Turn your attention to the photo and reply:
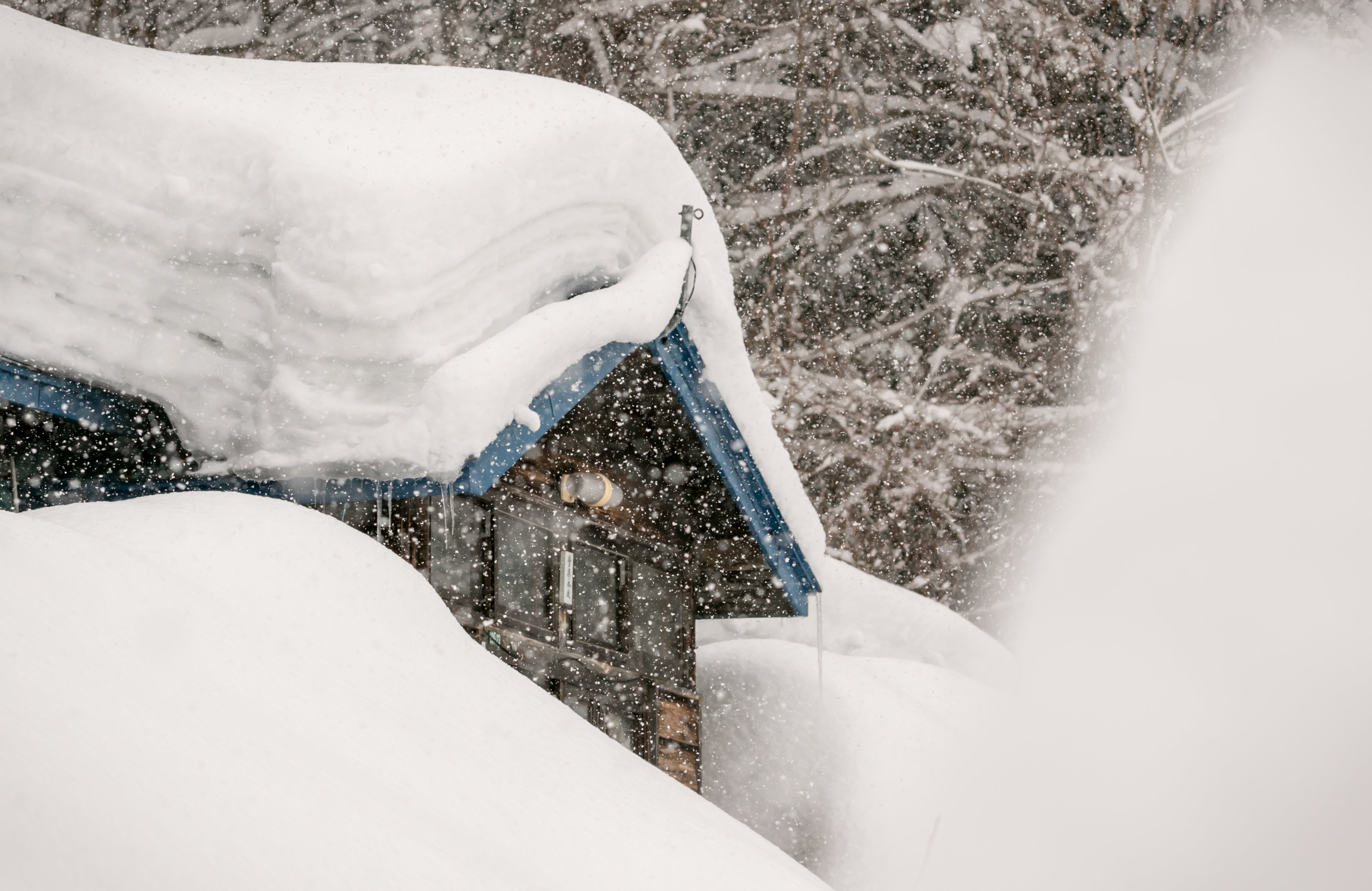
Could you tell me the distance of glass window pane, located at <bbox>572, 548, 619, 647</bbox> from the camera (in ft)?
17.1

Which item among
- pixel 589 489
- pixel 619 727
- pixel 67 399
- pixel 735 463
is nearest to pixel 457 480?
pixel 67 399

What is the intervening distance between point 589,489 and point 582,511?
371 mm

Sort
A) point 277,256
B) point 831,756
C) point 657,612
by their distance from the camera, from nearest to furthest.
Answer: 1. point 277,256
2. point 657,612
3. point 831,756

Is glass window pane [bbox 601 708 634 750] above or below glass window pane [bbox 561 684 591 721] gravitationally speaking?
below

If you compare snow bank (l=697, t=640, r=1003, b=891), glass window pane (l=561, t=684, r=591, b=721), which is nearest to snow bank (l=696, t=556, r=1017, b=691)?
snow bank (l=697, t=640, r=1003, b=891)

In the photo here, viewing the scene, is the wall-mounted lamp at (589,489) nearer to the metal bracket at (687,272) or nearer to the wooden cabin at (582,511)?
the wooden cabin at (582,511)

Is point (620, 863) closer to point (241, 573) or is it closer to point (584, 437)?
point (241, 573)

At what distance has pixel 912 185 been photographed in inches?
597

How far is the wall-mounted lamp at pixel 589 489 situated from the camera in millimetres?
4906

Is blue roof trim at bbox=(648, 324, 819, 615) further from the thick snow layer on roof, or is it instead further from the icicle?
the thick snow layer on roof

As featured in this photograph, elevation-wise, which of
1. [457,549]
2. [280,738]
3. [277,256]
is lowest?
[457,549]

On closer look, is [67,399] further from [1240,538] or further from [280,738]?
[1240,538]

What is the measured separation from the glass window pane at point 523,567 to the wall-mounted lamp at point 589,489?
207mm

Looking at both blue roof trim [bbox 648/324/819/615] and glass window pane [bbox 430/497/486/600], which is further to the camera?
blue roof trim [bbox 648/324/819/615]
